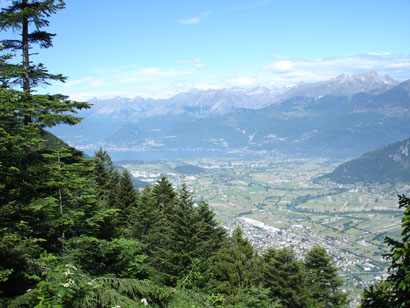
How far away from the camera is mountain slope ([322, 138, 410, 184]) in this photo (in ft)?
584

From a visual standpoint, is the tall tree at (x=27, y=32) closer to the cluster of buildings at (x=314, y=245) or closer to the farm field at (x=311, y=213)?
the cluster of buildings at (x=314, y=245)

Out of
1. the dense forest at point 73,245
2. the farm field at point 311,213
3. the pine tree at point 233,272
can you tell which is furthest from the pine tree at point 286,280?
the farm field at point 311,213

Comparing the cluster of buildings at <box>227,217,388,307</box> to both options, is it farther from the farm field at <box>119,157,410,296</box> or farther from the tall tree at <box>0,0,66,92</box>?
the tall tree at <box>0,0,66,92</box>

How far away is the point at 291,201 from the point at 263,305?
129 meters

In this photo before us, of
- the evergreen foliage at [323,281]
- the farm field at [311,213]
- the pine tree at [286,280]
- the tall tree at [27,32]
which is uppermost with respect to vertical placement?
the tall tree at [27,32]

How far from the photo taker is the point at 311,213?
11281 centimetres

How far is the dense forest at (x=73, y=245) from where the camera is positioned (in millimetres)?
5074

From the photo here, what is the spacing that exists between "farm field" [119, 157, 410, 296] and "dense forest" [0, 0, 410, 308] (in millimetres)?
49438

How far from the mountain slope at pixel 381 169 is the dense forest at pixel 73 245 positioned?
183 m

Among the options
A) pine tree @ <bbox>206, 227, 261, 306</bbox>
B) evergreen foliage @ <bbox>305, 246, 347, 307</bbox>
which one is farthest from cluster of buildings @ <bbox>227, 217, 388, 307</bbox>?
pine tree @ <bbox>206, 227, 261, 306</bbox>

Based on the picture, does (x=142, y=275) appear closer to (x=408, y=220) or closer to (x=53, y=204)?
(x=53, y=204)

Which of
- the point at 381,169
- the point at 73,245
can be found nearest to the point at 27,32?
the point at 73,245

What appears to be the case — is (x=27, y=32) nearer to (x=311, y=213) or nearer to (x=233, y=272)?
(x=233, y=272)

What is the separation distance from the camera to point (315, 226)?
95750 millimetres
